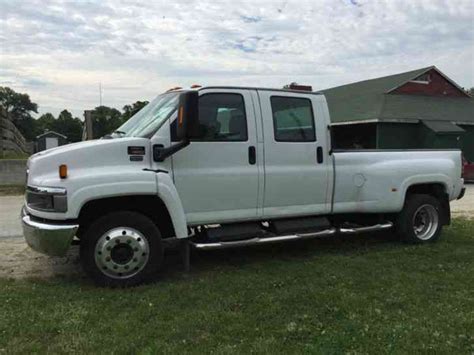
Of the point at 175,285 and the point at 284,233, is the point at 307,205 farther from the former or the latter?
the point at 175,285

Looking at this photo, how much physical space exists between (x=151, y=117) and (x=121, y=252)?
1.59 metres

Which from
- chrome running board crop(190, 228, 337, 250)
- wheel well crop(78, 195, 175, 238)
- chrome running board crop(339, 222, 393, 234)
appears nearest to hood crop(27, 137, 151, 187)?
wheel well crop(78, 195, 175, 238)

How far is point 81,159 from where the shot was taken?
5512 mm

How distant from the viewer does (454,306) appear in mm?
5105

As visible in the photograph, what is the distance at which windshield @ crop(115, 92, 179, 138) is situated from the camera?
5.95 m

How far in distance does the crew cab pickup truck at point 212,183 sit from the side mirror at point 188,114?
0.04 ft

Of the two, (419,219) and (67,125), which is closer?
(419,219)

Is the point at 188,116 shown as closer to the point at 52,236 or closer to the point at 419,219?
the point at 52,236

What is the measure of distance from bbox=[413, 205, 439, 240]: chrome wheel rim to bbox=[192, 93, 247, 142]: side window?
3.24m

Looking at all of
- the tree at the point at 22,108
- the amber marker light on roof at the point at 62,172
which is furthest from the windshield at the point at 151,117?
the tree at the point at 22,108

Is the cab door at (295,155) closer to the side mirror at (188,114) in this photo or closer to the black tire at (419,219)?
the side mirror at (188,114)

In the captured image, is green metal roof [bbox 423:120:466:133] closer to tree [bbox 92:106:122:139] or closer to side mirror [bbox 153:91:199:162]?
tree [bbox 92:106:122:139]

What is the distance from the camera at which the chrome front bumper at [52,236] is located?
533 centimetres

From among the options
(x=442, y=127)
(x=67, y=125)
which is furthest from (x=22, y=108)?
(x=442, y=127)
